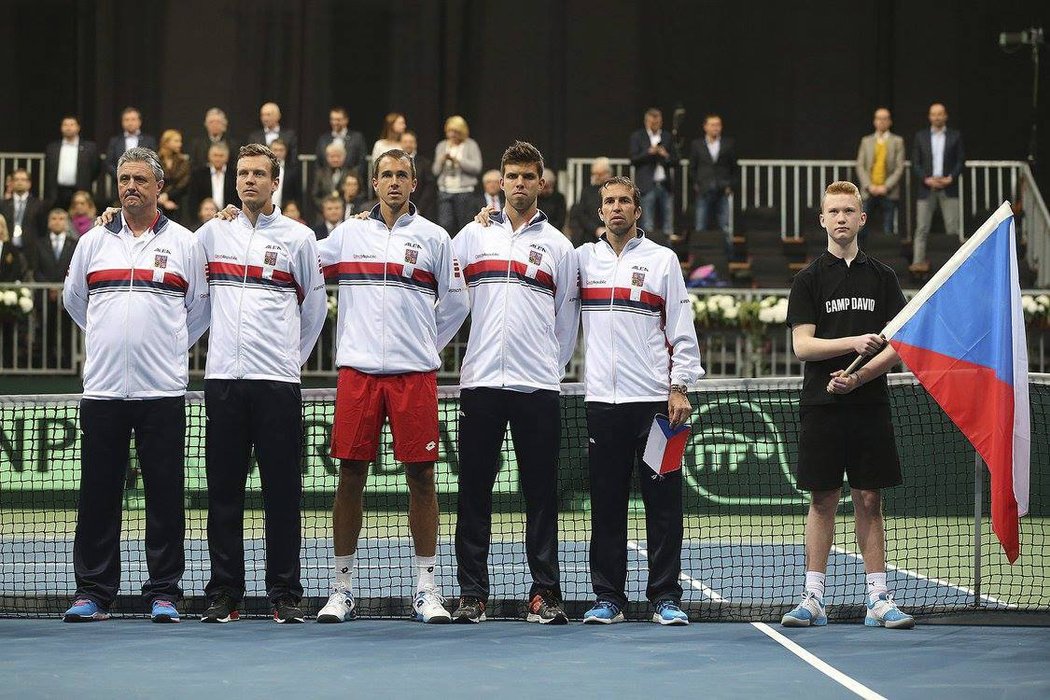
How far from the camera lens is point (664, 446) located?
872cm

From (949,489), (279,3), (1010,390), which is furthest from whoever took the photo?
(279,3)

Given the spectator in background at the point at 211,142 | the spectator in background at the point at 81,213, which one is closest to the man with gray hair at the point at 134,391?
the spectator in background at the point at 81,213

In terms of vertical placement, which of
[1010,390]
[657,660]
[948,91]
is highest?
[948,91]

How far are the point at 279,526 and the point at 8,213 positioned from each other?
11669 millimetres

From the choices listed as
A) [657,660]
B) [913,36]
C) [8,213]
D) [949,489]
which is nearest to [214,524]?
[657,660]

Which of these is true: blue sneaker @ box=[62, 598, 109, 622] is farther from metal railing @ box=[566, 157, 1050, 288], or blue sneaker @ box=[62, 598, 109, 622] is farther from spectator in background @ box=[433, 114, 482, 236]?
metal railing @ box=[566, 157, 1050, 288]

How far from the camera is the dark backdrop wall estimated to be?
22.5 meters

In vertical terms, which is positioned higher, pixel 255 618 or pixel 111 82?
pixel 111 82

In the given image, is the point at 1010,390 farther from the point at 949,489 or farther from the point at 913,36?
the point at 913,36

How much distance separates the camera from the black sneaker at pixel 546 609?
28.7ft

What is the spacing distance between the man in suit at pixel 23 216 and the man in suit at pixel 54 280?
0.73ft

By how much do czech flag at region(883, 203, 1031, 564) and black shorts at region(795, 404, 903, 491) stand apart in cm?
37

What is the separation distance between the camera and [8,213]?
18.9 m

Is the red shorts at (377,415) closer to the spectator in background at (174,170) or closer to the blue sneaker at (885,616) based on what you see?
the blue sneaker at (885,616)
